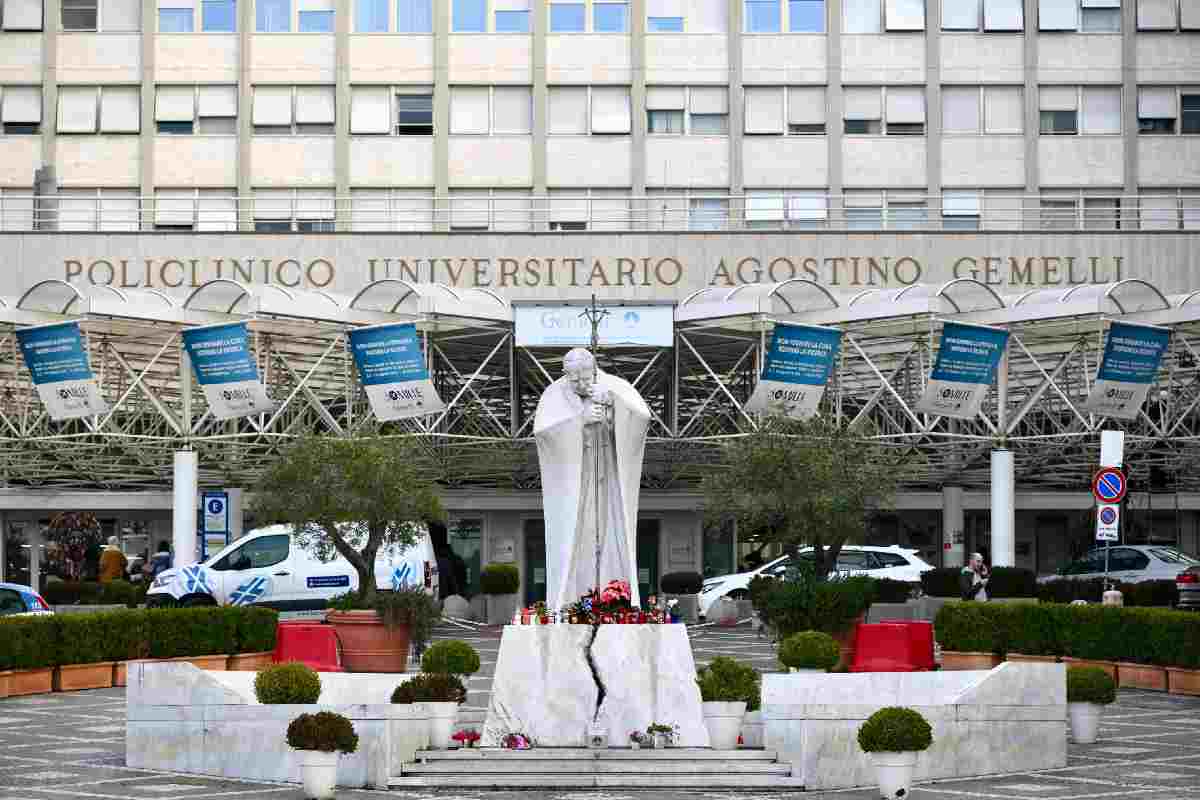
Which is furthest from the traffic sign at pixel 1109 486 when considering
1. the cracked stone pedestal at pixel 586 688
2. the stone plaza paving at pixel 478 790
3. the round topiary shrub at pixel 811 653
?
the cracked stone pedestal at pixel 586 688

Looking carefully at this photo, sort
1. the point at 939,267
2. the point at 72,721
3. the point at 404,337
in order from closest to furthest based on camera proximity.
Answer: the point at 72,721
the point at 404,337
the point at 939,267

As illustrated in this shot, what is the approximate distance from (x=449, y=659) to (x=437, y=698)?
13.7 feet

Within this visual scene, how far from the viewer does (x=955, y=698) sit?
1705cm

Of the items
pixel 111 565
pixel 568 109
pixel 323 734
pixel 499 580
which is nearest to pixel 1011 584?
pixel 499 580

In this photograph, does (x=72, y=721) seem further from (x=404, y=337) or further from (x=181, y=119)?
(x=181, y=119)

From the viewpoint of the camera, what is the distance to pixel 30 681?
24781mm

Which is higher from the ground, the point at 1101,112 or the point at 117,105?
the point at 117,105

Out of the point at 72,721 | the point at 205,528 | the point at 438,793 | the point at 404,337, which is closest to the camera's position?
the point at 438,793

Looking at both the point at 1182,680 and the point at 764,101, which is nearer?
the point at 1182,680

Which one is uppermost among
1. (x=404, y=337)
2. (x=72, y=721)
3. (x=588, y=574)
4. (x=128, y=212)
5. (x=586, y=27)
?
(x=586, y=27)

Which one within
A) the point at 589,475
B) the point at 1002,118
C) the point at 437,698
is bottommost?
the point at 437,698

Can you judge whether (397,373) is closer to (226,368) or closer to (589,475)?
(226,368)

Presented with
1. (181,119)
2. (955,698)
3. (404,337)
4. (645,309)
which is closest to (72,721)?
(955,698)

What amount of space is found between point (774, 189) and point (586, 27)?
617 cm
